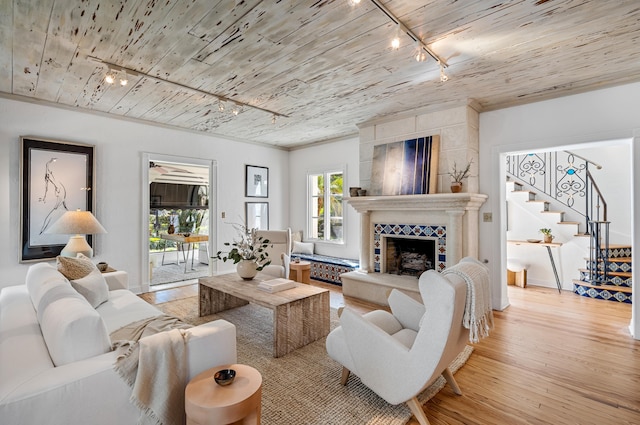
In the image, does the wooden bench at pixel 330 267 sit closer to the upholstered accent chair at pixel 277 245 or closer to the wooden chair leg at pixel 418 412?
the upholstered accent chair at pixel 277 245

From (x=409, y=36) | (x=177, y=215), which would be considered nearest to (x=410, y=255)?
(x=409, y=36)

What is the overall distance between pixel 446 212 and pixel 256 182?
12.3 ft

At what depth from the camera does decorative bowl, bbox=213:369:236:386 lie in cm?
145

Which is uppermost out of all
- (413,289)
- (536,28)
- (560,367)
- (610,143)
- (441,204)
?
(536,28)

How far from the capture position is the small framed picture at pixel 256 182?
603 centimetres

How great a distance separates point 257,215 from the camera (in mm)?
6188

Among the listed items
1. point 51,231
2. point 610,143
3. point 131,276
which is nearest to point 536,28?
point 610,143

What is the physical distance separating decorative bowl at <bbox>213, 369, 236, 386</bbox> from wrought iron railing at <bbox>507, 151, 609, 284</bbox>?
5.27 meters

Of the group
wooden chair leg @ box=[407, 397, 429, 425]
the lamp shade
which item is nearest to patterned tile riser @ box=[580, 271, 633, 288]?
wooden chair leg @ box=[407, 397, 429, 425]

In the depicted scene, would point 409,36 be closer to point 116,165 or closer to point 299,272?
point 299,272

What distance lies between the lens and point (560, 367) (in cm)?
249

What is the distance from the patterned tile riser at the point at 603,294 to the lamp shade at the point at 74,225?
6481 mm

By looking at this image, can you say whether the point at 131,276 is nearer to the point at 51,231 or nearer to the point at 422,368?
the point at 51,231

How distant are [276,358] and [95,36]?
2.94 m
